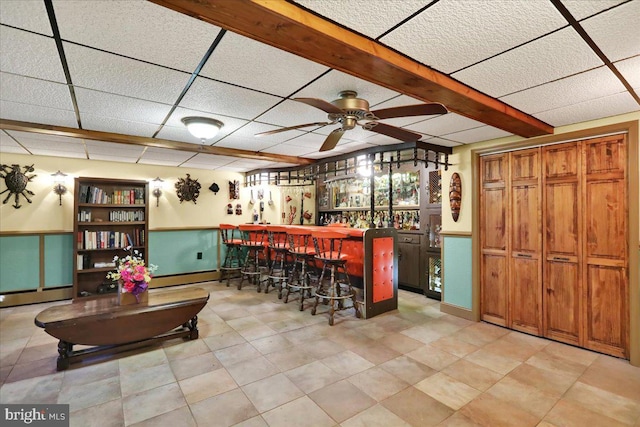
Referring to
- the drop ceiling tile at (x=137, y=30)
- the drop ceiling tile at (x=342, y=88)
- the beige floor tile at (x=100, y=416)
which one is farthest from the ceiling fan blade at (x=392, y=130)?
the beige floor tile at (x=100, y=416)

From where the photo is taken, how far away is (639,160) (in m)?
2.86

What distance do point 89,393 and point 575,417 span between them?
142 inches

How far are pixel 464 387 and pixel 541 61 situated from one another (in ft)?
8.05

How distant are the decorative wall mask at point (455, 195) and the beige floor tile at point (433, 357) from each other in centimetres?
191

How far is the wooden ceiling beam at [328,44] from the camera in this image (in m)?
1.33

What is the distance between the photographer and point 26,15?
4.88 feet

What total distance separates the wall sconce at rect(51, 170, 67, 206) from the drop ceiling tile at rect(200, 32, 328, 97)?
470cm

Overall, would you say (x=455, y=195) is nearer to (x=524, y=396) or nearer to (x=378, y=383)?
(x=524, y=396)

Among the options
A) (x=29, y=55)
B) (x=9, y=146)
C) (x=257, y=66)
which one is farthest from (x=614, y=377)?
(x=9, y=146)

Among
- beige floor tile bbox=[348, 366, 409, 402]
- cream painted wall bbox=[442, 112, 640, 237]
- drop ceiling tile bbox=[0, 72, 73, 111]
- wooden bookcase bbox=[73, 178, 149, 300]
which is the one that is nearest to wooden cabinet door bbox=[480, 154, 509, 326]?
cream painted wall bbox=[442, 112, 640, 237]

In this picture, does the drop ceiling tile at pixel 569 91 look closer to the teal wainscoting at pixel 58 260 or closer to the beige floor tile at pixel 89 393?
the beige floor tile at pixel 89 393

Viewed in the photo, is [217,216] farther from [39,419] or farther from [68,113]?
[39,419]

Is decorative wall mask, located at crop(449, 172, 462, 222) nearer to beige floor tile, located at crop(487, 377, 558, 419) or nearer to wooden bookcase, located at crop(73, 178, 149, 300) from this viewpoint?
beige floor tile, located at crop(487, 377, 558, 419)

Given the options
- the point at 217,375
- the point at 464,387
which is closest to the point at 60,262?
the point at 217,375
